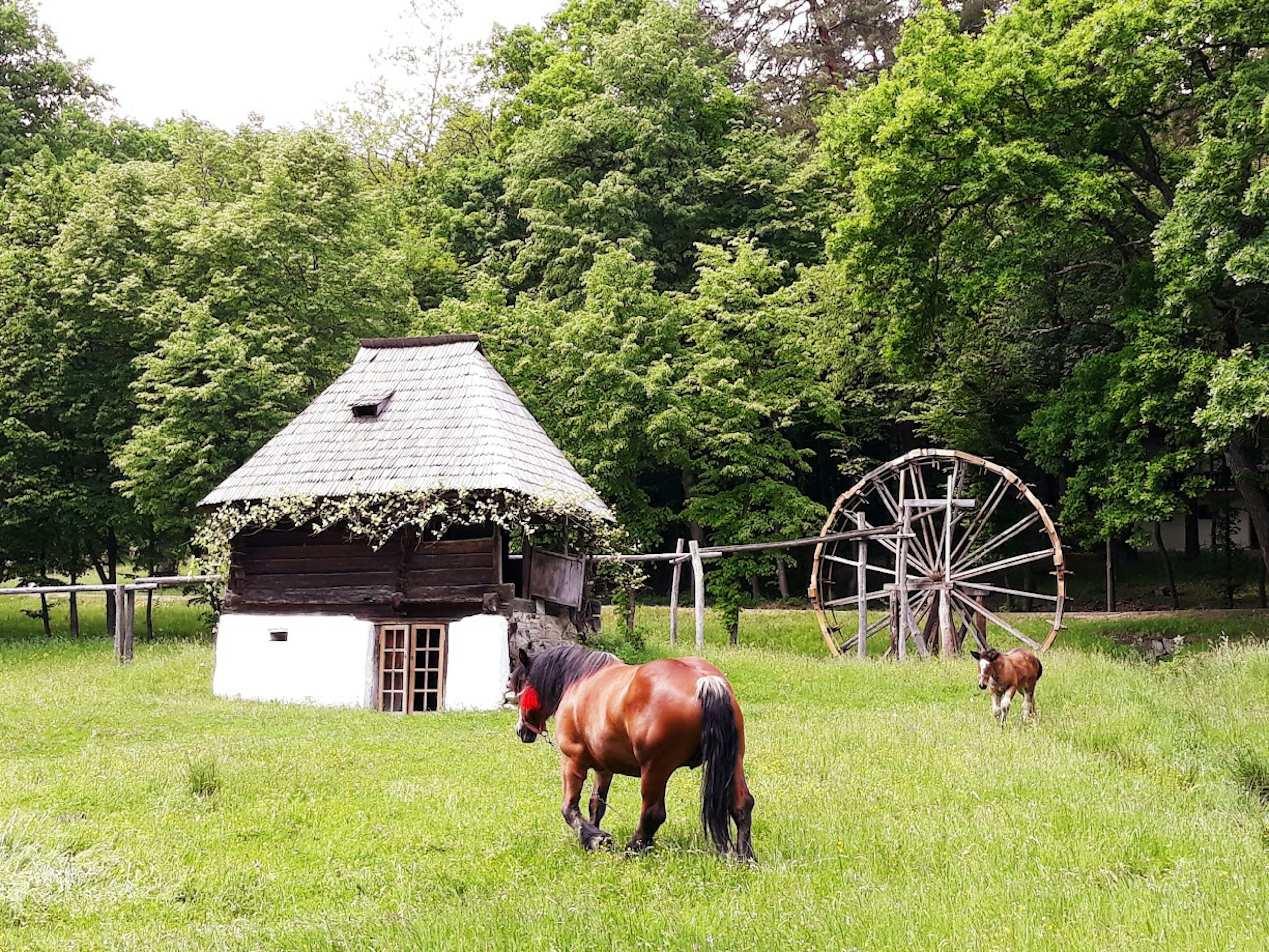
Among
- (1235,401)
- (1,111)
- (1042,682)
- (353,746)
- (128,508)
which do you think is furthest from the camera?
(1,111)

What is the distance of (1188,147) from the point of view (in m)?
25.8

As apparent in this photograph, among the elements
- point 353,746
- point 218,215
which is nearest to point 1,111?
point 218,215

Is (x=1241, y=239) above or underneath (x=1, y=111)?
underneath

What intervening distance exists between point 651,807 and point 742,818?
0.55m

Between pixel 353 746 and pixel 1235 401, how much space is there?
14.9 m

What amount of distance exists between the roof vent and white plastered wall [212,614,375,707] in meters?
3.36

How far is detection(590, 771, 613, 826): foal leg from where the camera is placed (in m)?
7.63

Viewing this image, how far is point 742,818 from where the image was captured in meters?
6.88

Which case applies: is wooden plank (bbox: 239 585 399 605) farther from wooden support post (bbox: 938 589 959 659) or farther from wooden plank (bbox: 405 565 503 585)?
wooden support post (bbox: 938 589 959 659)

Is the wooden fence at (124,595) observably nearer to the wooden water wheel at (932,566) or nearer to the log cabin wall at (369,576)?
the log cabin wall at (369,576)

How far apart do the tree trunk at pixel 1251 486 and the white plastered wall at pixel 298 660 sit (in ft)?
55.5

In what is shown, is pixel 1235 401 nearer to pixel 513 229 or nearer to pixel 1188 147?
pixel 1188 147

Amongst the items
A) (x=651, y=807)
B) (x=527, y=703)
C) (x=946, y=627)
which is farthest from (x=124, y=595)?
(x=651, y=807)

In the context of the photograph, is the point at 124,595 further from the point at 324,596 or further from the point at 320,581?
the point at 324,596
